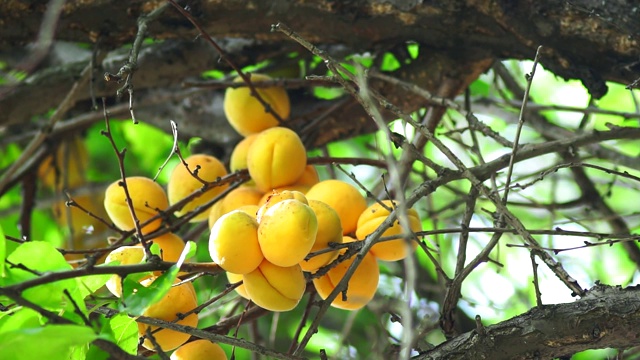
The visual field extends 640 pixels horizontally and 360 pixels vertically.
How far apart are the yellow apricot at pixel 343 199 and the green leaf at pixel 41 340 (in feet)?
2.10

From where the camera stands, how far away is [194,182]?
1712 mm

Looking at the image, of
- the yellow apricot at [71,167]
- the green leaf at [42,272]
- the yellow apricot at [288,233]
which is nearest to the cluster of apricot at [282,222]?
the yellow apricot at [288,233]

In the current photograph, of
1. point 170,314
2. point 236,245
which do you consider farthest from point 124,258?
point 236,245

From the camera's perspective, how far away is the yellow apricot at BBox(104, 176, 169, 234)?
1.60m

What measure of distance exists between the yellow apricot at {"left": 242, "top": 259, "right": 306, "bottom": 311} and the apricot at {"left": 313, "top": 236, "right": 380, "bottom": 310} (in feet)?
0.47

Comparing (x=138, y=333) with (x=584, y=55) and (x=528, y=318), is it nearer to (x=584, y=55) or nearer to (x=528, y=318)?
(x=528, y=318)

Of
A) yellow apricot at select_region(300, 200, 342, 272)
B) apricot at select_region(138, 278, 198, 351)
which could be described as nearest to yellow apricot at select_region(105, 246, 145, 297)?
apricot at select_region(138, 278, 198, 351)

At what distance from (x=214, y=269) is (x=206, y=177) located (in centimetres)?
50

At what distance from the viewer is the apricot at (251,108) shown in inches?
74.9

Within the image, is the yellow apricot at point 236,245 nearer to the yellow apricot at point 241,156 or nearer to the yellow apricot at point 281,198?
the yellow apricot at point 281,198

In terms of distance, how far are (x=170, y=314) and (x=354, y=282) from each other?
0.34 meters

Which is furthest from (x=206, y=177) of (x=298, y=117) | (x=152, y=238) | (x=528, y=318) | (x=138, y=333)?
(x=528, y=318)

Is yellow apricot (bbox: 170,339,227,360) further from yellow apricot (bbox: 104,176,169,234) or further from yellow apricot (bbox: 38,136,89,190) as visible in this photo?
yellow apricot (bbox: 38,136,89,190)

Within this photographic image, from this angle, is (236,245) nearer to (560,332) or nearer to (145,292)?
(145,292)
